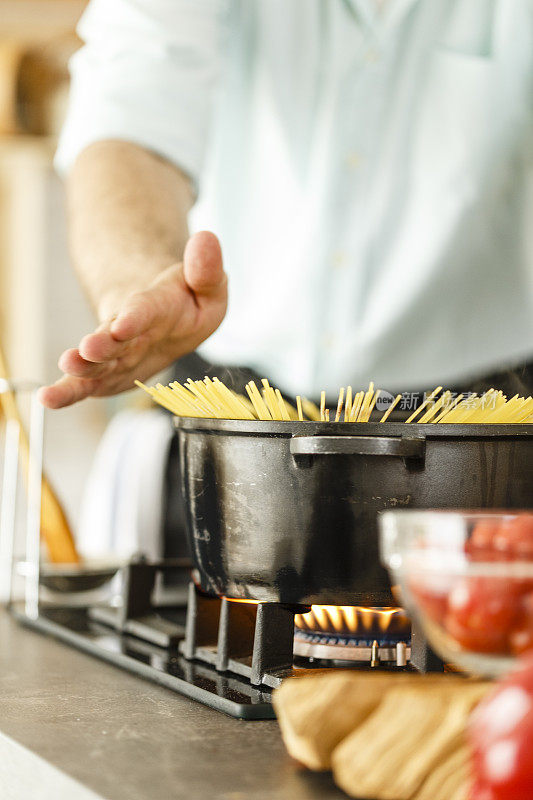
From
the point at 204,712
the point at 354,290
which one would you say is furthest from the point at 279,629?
the point at 354,290

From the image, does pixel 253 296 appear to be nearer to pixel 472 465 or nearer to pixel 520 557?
pixel 472 465

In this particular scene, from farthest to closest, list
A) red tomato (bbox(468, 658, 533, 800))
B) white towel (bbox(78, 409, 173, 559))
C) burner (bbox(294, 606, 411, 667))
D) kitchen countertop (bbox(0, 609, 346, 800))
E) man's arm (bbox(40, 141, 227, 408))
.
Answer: white towel (bbox(78, 409, 173, 559))
man's arm (bbox(40, 141, 227, 408))
burner (bbox(294, 606, 411, 667))
kitchen countertop (bbox(0, 609, 346, 800))
red tomato (bbox(468, 658, 533, 800))

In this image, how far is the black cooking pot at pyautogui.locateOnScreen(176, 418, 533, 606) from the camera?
765 mm

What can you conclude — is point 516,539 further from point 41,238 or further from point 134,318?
point 41,238

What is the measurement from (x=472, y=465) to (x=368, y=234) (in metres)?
0.89

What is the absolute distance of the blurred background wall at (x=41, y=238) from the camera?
3.23 meters

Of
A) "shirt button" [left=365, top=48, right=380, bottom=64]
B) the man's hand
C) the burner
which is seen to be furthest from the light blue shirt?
the burner

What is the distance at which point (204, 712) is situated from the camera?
774 mm

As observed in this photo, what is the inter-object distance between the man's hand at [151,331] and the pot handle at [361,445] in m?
0.24

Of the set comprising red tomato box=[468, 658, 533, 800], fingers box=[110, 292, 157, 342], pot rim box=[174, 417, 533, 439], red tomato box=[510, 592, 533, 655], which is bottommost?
red tomato box=[468, 658, 533, 800]

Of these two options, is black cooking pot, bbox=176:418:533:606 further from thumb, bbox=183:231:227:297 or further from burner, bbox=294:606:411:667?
thumb, bbox=183:231:227:297

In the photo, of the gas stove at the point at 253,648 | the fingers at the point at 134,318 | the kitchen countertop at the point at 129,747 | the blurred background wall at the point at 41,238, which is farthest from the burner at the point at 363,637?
the blurred background wall at the point at 41,238

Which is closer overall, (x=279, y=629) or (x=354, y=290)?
(x=279, y=629)

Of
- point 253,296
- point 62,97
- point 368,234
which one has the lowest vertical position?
point 253,296
